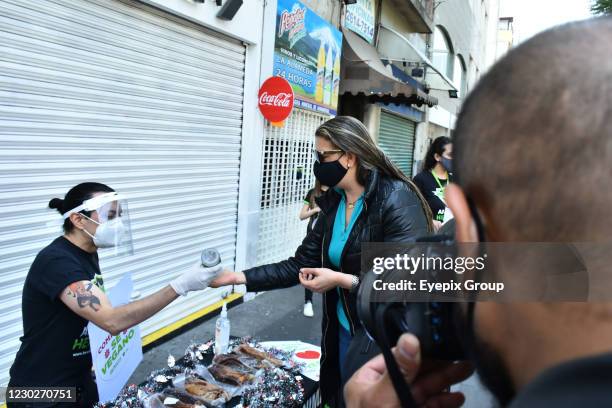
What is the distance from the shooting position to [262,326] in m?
5.09

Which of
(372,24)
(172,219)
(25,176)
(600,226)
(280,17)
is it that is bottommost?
(172,219)

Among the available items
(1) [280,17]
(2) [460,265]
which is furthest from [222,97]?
(2) [460,265]

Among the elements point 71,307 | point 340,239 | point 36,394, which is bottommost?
point 36,394

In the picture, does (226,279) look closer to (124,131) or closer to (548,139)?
(124,131)

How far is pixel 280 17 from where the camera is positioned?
584cm

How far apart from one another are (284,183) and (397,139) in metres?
6.97

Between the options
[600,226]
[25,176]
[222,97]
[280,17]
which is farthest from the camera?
[280,17]

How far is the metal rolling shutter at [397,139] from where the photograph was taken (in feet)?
37.6

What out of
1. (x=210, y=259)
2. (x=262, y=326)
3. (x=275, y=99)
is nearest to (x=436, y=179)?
(x=275, y=99)

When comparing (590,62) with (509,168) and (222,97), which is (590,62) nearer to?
(509,168)

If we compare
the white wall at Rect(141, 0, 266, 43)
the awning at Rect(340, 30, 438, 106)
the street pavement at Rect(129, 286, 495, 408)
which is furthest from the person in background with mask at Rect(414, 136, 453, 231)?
the awning at Rect(340, 30, 438, 106)

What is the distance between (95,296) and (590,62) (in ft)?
6.95

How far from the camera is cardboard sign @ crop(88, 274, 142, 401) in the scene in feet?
6.70

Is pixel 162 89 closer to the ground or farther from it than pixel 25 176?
farther from it
